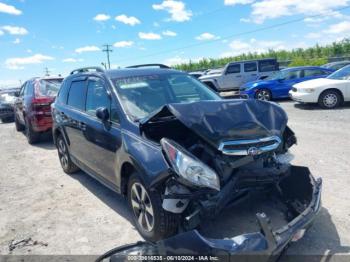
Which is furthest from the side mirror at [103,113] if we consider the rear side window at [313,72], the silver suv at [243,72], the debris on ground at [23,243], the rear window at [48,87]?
the silver suv at [243,72]

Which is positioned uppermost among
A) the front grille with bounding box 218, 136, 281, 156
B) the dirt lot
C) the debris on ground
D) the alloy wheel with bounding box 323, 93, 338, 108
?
the front grille with bounding box 218, 136, 281, 156

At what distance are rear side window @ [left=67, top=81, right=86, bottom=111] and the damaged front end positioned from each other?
2045 mm

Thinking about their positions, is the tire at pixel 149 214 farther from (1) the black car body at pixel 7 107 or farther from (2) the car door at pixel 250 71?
(2) the car door at pixel 250 71

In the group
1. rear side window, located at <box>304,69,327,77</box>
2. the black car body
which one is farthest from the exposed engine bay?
the black car body

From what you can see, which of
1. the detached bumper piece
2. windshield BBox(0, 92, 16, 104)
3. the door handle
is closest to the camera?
the detached bumper piece

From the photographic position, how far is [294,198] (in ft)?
11.5

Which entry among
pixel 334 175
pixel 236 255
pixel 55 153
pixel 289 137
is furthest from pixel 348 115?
pixel 236 255

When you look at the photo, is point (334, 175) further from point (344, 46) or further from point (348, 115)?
point (344, 46)

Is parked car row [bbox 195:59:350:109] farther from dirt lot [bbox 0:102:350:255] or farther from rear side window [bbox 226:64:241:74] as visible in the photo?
dirt lot [bbox 0:102:350:255]

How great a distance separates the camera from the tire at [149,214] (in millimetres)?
3121

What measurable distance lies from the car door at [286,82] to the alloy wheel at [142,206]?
42.0ft

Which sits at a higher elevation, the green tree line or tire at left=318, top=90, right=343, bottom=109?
the green tree line

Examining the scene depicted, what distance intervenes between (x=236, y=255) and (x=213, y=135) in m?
1.09

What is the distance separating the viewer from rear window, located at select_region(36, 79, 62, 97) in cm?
899
